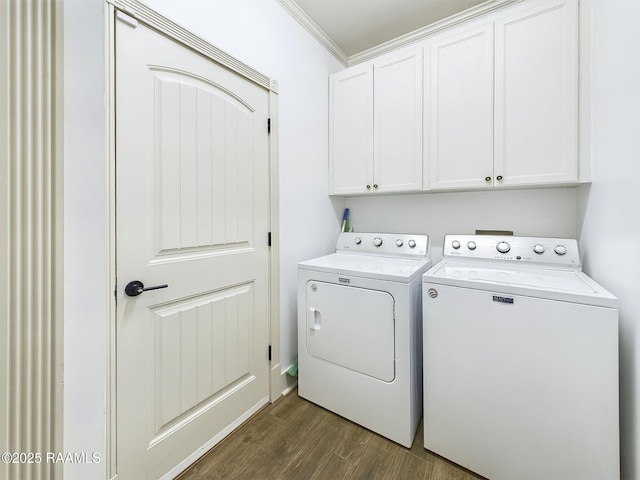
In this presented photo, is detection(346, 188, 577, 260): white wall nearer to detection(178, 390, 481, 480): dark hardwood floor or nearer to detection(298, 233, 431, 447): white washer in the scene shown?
detection(298, 233, 431, 447): white washer

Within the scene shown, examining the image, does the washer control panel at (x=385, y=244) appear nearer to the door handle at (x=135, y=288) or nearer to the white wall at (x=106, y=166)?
the white wall at (x=106, y=166)

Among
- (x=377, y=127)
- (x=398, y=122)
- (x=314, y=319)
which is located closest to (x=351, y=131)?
(x=377, y=127)

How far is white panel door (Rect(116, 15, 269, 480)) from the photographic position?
3.74 ft

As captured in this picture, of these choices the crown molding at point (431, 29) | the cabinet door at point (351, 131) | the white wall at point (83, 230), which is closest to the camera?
the white wall at point (83, 230)

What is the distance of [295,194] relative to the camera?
198 cm

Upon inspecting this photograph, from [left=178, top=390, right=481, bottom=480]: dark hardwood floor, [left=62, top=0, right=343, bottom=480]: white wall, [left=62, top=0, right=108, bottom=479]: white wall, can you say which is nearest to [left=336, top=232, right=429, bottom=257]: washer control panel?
[left=62, top=0, right=343, bottom=480]: white wall

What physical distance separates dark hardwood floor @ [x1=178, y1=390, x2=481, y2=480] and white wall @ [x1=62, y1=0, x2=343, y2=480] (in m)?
0.45

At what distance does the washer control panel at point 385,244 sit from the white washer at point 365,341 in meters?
0.13

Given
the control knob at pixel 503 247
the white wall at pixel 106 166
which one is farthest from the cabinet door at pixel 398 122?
the control knob at pixel 503 247

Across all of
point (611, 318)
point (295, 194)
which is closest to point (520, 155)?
point (611, 318)

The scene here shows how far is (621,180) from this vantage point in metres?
1.11

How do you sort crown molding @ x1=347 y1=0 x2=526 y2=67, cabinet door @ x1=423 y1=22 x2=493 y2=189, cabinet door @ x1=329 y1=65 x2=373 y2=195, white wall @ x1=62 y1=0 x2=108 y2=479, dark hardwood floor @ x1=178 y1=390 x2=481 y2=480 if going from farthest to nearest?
cabinet door @ x1=329 y1=65 x2=373 y2=195, crown molding @ x1=347 y1=0 x2=526 y2=67, cabinet door @ x1=423 y1=22 x2=493 y2=189, dark hardwood floor @ x1=178 y1=390 x2=481 y2=480, white wall @ x1=62 y1=0 x2=108 y2=479

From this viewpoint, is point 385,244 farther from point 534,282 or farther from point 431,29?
point 431,29

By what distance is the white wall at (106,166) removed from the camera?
0.51m
